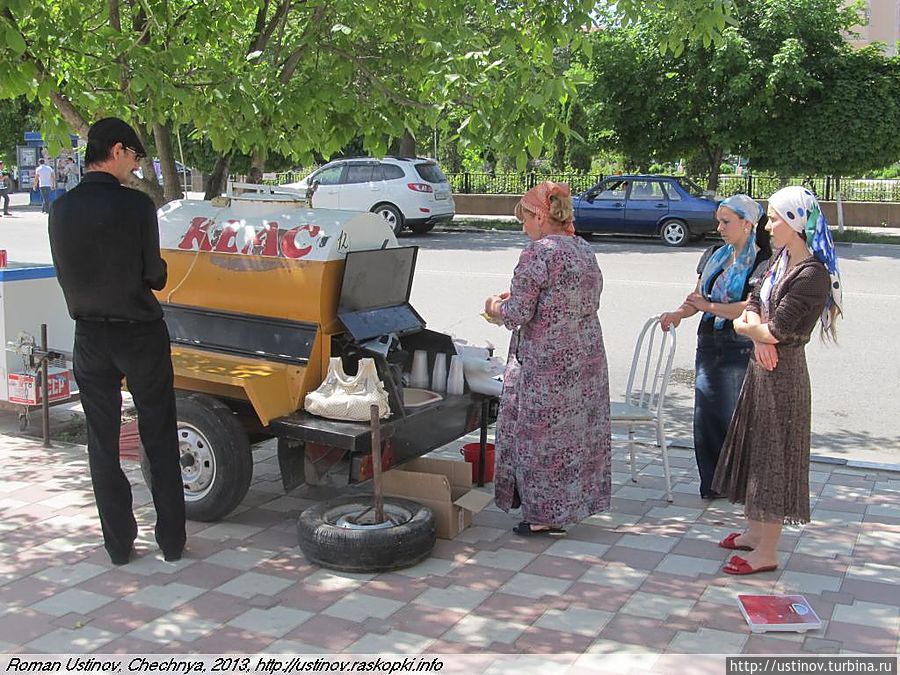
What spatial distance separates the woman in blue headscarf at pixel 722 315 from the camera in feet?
18.4

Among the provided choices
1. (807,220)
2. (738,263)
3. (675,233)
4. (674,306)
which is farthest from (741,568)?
(675,233)

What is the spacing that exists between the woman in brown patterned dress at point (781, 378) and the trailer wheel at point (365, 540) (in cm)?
147

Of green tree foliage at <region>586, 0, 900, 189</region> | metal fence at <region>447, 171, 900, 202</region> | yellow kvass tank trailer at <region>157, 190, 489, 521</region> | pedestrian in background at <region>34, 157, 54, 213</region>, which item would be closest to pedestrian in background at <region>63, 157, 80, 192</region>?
pedestrian in background at <region>34, 157, 54, 213</region>

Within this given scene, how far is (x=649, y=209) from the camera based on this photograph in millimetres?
20547

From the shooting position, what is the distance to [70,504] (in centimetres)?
573

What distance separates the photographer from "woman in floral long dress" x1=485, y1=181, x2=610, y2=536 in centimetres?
505

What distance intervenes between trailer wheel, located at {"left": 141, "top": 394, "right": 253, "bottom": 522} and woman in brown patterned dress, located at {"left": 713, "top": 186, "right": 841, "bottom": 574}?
2.45 m

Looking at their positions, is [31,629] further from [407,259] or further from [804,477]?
[804,477]

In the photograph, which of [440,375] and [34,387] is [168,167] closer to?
[34,387]

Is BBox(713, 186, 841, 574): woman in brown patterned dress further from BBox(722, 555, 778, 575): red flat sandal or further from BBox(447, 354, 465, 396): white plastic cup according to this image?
BBox(447, 354, 465, 396): white plastic cup

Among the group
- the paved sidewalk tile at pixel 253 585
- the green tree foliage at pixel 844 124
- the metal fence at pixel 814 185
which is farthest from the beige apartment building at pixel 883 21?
the paved sidewalk tile at pixel 253 585

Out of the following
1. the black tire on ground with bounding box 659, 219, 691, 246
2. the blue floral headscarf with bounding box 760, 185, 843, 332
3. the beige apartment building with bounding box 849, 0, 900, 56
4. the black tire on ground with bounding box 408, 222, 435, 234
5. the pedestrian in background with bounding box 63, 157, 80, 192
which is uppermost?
the beige apartment building with bounding box 849, 0, 900, 56

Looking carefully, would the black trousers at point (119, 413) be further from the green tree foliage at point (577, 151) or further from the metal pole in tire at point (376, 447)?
the green tree foliage at point (577, 151)

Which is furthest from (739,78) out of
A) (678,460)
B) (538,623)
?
(538,623)
